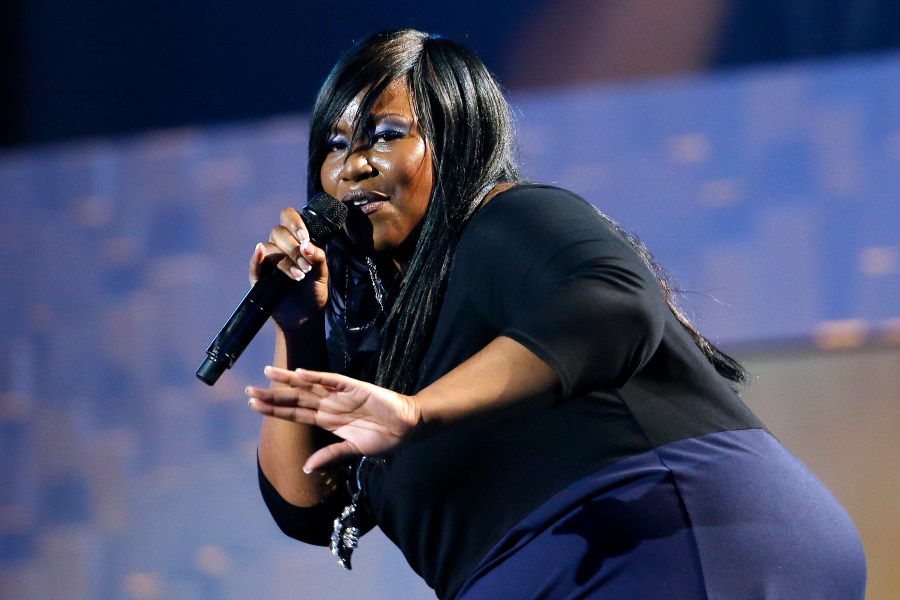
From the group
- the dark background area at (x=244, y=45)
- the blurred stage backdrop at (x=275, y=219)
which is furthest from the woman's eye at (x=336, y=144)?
the dark background area at (x=244, y=45)

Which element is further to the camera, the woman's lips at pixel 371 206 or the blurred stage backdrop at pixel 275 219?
the blurred stage backdrop at pixel 275 219

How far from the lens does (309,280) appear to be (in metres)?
1.23

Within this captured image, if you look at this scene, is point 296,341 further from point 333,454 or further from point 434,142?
point 333,454

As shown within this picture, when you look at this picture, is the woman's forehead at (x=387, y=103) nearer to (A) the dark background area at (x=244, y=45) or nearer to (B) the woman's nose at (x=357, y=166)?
(B) the woman's nose at (x=357, y=166)

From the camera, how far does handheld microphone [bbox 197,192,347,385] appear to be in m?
1.05

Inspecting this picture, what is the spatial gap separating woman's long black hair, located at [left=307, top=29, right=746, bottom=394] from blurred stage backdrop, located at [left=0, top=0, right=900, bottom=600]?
81 centimetres

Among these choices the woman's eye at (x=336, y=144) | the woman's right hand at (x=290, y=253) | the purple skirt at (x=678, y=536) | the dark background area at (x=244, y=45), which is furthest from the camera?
the dark background area at (x=244, y=45)

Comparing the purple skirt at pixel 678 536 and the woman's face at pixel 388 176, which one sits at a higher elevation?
the woman's face at pixel 388 176

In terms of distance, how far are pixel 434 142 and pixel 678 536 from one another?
50cm

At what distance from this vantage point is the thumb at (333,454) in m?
0.81

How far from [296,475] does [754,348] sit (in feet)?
3.24

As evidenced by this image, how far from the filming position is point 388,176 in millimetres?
1175

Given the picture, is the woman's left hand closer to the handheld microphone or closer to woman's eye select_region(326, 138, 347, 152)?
the handheld microphone

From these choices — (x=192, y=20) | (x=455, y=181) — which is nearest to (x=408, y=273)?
(x=455, y=181)
